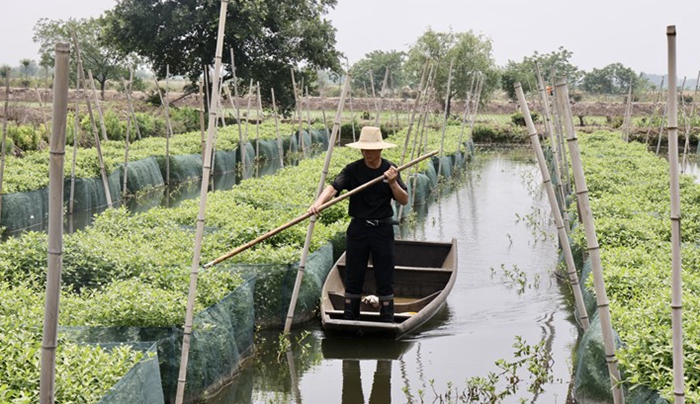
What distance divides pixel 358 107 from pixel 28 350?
2449 inches

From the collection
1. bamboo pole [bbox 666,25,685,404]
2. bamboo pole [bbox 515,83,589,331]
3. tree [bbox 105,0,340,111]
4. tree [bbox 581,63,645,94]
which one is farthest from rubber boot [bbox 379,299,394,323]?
tree [bbox 581,63,645,94]

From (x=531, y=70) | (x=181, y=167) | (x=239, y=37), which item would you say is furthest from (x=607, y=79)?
(x=181, y=167)

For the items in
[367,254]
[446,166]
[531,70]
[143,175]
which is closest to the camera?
[367,254]

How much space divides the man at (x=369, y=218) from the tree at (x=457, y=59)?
4331 centimetres

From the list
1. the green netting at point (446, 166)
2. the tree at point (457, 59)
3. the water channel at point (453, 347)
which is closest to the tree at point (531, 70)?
the tree at point (457, 59)

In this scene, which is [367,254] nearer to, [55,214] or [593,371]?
[593,371]

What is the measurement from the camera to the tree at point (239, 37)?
35562 mm

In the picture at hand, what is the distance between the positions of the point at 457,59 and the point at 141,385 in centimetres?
5245

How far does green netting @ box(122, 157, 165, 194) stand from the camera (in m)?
20.3

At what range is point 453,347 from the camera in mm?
9992

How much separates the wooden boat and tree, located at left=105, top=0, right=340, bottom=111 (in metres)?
23.9

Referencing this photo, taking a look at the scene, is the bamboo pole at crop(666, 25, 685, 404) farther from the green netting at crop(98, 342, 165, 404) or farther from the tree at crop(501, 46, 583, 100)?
the tree at crop(501, 46, 583, 100)

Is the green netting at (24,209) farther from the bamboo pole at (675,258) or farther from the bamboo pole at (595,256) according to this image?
the bamboo pole at (675,258)

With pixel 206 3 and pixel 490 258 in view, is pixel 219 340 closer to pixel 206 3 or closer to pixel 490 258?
pixel 490 258
